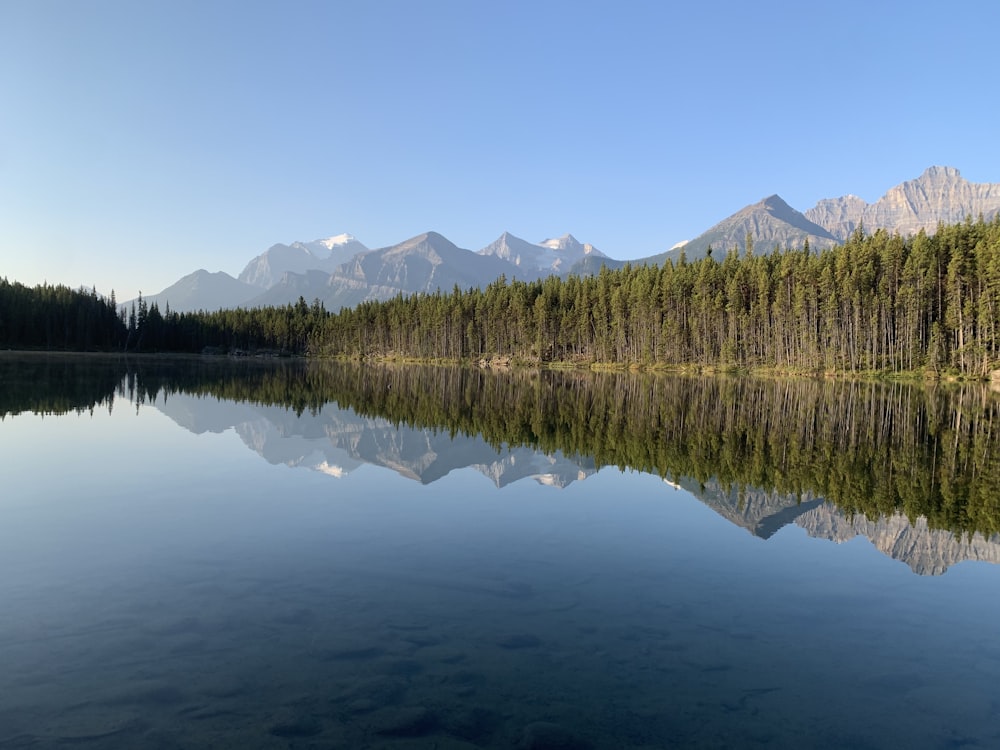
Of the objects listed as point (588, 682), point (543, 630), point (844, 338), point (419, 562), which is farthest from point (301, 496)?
point (844, 338)

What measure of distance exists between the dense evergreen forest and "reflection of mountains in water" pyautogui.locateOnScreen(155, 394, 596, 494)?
8465 cm

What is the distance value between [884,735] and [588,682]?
343 centimetres

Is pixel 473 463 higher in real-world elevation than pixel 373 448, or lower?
lower

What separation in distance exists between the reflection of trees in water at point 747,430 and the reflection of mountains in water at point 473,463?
97cm

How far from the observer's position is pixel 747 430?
31562mm

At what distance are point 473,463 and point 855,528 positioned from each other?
13.5m

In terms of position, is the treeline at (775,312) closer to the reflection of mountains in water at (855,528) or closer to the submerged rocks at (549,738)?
the reflection of mountains in water at (855,528)

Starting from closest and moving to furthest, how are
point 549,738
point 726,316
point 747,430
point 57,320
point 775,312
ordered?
1. point 549,738
2. point 747,430
3. point 775,312
4. point 726,316
5. point 57,320

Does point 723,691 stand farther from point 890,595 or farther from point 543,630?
point 890,595

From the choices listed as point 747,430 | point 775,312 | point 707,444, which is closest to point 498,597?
point 707,444

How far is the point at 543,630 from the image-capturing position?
9266 mm

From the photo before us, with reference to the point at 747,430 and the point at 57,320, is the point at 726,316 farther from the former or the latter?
the point at 57,320

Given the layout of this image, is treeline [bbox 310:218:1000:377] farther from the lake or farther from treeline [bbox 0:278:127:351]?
treeline [bbox 0:278:127:351]

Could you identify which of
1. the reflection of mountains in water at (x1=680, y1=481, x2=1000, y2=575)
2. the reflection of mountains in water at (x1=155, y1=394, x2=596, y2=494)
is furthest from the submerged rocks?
the reflection of mountains in water at (x1=155, y1=394, x2=596, y2=494)
